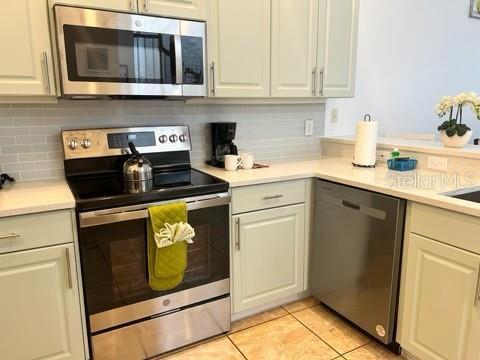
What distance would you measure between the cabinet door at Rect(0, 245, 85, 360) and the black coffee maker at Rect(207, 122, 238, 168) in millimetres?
1080

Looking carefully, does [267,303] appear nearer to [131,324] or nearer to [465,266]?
[131,324]

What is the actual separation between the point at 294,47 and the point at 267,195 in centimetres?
99

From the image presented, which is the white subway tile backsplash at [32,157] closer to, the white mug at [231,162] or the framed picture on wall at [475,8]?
the white mug at [231,162]

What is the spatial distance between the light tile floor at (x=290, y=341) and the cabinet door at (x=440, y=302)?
0.88 feet

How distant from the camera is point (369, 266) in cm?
191

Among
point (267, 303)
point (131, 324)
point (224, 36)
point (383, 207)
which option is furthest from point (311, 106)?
point (131, 324)

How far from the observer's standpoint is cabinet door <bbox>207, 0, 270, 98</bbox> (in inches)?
81.0

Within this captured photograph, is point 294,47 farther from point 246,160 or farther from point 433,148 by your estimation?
point 433,148

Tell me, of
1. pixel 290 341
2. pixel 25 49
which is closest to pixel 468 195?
pixel 290 341

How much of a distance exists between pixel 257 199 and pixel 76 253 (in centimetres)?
97

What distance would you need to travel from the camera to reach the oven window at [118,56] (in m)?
1.66

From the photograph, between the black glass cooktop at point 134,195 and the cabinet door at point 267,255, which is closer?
the black glass cooktop at point 134,195

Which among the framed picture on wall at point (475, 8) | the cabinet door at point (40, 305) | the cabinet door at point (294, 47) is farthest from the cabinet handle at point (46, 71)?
the framed picture on wall at point (475, 8)

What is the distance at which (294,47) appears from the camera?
2.33 m
